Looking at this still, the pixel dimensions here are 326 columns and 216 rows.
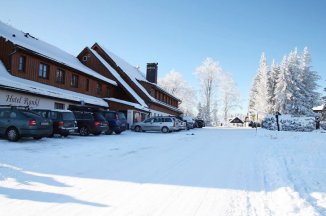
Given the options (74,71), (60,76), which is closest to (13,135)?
(60,76)

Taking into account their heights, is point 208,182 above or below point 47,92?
below

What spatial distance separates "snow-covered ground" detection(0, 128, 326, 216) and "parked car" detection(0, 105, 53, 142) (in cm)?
299

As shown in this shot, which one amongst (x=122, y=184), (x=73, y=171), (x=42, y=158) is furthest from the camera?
(x=42, y=158)

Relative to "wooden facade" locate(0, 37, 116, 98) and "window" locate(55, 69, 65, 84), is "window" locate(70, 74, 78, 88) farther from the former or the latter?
"window" locate(55, 69, 65, 84)

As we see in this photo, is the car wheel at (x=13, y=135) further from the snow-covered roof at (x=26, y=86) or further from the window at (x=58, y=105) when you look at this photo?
the window at (x=58, y=105)

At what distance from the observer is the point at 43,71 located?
25.5m

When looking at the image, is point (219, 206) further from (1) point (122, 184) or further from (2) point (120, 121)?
(2) point (120, 121)

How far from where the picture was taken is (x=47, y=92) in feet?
74.7

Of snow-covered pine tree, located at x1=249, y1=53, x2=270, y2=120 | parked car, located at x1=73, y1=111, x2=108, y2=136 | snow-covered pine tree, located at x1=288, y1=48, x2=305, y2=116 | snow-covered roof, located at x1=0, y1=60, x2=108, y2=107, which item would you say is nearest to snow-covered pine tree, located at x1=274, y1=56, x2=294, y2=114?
snow-covered pine tree, located at x1=288, y1=48, x2=305, y2=116

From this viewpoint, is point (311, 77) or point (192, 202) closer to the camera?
point (192, 202)

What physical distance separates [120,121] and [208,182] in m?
17.3

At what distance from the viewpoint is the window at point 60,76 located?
2731 cm

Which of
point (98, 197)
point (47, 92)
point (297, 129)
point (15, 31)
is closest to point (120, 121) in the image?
point (47, 92)

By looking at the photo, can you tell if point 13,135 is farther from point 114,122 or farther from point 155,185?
point 155,185
